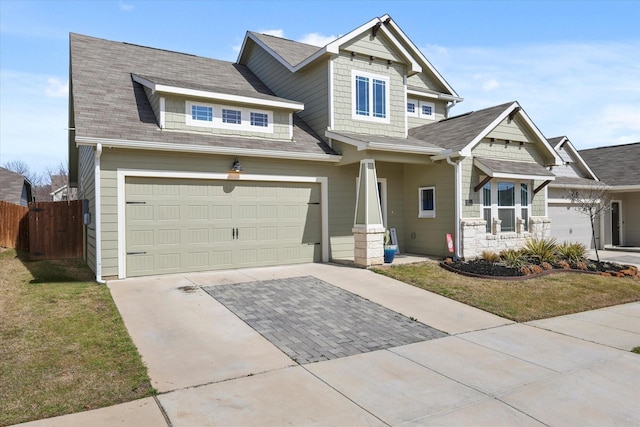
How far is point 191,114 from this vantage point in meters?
11.3

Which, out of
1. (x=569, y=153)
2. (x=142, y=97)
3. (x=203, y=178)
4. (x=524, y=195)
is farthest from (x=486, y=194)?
(x=142, y=97)

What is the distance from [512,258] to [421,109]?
339 inches

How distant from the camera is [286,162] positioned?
12.1 meters

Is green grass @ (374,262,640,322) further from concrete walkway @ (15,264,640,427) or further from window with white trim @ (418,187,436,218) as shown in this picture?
window with white trim @ (418,187,436,218)

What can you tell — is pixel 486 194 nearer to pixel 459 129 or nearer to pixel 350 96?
pixel 459 129

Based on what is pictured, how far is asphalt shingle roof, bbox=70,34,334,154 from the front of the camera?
1028cm

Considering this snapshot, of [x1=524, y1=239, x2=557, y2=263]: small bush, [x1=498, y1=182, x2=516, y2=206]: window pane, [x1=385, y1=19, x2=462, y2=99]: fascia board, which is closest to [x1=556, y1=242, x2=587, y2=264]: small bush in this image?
[x1=524, y1=239, x2=557, y2=263]: small bush

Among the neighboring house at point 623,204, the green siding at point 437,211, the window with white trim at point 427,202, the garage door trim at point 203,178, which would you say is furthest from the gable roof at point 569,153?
the garage door trim at point 203,178

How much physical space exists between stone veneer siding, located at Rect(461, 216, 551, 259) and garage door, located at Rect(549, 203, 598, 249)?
11.0 feet

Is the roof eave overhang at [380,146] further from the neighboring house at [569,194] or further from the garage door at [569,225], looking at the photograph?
the garage door at [569,225]

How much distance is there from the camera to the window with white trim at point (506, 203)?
13.8 metres

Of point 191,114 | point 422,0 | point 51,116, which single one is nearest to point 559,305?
point 422,0

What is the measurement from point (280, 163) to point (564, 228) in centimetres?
1342

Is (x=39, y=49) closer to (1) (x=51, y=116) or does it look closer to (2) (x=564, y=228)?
(1) (x=51, y=116)
